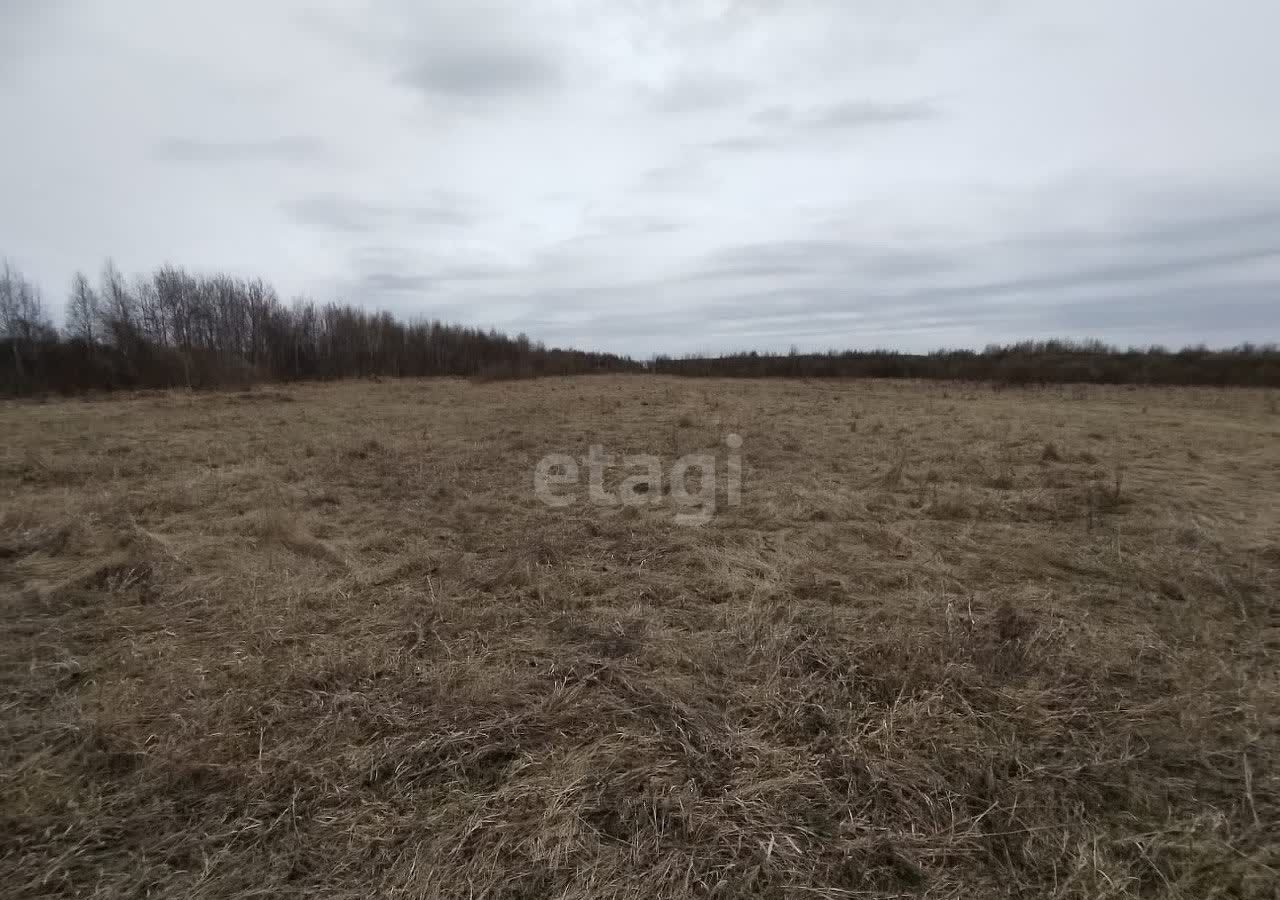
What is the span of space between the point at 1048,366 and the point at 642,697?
36.9 meters

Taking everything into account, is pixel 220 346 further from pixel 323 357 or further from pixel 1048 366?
pixel 1048 366

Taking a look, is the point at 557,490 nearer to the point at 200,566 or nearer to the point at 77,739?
the point at 200,566

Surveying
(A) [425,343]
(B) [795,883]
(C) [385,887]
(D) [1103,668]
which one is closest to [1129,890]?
(B) [795,883]

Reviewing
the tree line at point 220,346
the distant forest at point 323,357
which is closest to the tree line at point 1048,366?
the distant forest at point 323,357

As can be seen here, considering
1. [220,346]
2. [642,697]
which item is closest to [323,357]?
[220,346]

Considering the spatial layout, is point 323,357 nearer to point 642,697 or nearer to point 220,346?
point 220,346

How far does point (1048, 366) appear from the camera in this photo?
31062 mm

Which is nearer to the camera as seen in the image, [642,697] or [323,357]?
[642,697]

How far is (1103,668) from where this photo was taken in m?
2.77

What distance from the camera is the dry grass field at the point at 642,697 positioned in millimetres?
1783

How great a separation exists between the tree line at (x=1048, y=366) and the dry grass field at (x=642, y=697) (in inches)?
1115

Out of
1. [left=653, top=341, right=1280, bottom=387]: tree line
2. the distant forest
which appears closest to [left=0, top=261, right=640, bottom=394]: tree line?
the distant forest

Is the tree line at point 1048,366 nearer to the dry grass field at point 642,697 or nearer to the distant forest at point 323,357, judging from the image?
the distant forest at point 323,357

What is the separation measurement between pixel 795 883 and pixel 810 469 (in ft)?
21.4
